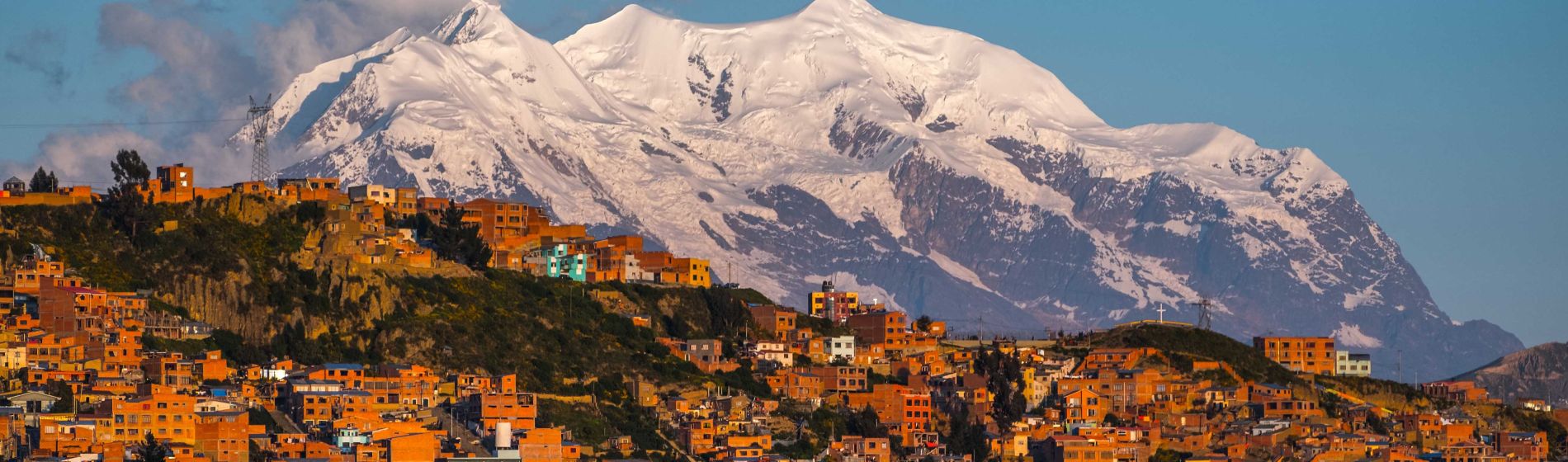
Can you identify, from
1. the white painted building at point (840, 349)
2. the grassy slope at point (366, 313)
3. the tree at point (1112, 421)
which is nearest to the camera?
the grassy slope at point (366, 313)

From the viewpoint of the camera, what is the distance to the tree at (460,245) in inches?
5394

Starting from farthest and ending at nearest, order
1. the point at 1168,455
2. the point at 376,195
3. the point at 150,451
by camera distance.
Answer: the point at 376,195, the point at 1168,455, the point at 150,451

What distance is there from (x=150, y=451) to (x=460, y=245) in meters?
38.5

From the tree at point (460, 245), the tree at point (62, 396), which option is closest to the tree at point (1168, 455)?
the tree at point (460, 245)

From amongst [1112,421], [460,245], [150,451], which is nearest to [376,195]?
[460,245]

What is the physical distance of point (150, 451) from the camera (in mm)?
99750

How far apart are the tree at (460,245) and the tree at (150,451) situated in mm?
34483

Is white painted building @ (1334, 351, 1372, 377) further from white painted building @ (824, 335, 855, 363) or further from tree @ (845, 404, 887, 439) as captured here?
tree @ (845, 404, 887, 439)

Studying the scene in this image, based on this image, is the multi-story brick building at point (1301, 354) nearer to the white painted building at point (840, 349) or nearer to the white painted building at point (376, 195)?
the white painted building at point (840, 349)

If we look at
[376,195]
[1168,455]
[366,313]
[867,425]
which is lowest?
[1168,455]

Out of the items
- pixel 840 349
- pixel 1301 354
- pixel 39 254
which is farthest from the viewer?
pixel 1301 354

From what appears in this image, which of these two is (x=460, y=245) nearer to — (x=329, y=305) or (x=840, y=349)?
(x=329, y=305)

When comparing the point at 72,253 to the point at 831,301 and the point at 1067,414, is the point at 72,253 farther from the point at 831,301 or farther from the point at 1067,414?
the point at 831,301

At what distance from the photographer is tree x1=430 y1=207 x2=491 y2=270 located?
449 feet
